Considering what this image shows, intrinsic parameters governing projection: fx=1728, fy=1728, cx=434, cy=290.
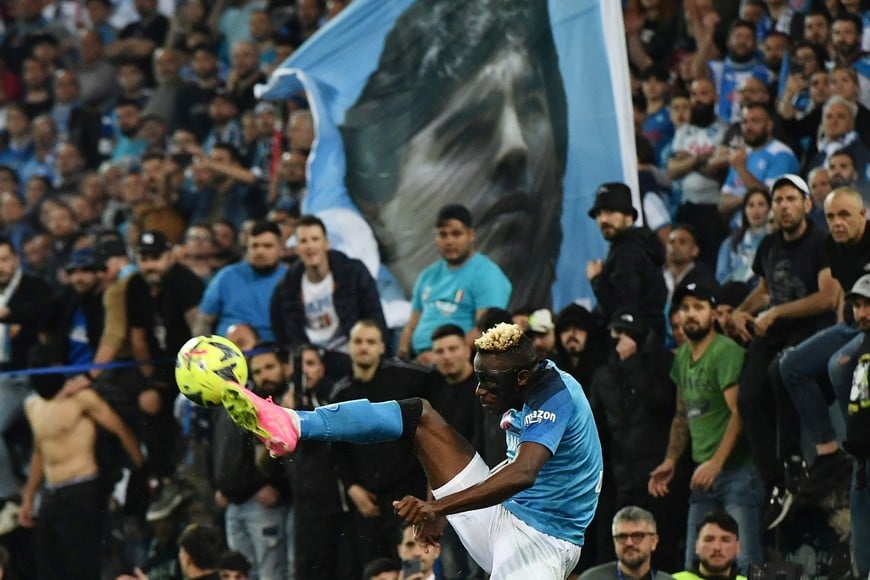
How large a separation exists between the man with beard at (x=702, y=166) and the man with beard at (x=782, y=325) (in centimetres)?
213

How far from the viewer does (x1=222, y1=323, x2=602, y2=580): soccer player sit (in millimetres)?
7719

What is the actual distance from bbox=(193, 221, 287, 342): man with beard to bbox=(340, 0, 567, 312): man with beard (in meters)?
1.01

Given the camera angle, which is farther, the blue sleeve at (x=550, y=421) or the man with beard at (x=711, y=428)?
the man with beard at (x=711, y=428)

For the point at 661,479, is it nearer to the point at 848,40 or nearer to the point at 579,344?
the point at 579,344

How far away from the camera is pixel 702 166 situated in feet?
44.5

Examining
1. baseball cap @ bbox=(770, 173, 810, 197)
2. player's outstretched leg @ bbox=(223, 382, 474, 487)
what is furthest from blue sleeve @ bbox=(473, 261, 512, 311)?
player's outstretched leg @ bbox=(223, 382, 474, 487)

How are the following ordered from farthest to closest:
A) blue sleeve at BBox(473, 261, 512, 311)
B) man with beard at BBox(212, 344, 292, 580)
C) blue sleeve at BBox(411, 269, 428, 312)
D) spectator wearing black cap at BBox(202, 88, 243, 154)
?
spectator wearing black cap at BBox(202, 88, 243, 154) → blue sleeve at BBox(411, 269, 428, 312) → blue sleeve at BBox(473, 261, 512, 311) → man with beard at BBox(212, 344, 292, 580)

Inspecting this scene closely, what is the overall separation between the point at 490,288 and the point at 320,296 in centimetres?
126

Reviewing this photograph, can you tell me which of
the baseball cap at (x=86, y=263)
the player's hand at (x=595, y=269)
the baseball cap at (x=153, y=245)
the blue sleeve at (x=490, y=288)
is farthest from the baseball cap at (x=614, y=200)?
the baseball cap at (x=86, y=263)

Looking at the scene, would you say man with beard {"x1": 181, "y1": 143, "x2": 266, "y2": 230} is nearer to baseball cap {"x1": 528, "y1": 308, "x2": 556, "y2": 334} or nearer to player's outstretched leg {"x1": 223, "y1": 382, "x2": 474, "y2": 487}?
baseball cap {"x1": 528, "y1": 308, "x2": 556, "y2": 334}

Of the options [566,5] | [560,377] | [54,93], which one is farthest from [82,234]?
[560,377]

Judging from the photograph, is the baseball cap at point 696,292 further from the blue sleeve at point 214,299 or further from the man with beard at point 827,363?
the blue sleeve at point 214,299

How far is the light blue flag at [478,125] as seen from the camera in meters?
12.5

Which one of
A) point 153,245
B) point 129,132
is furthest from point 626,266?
point 129,132
